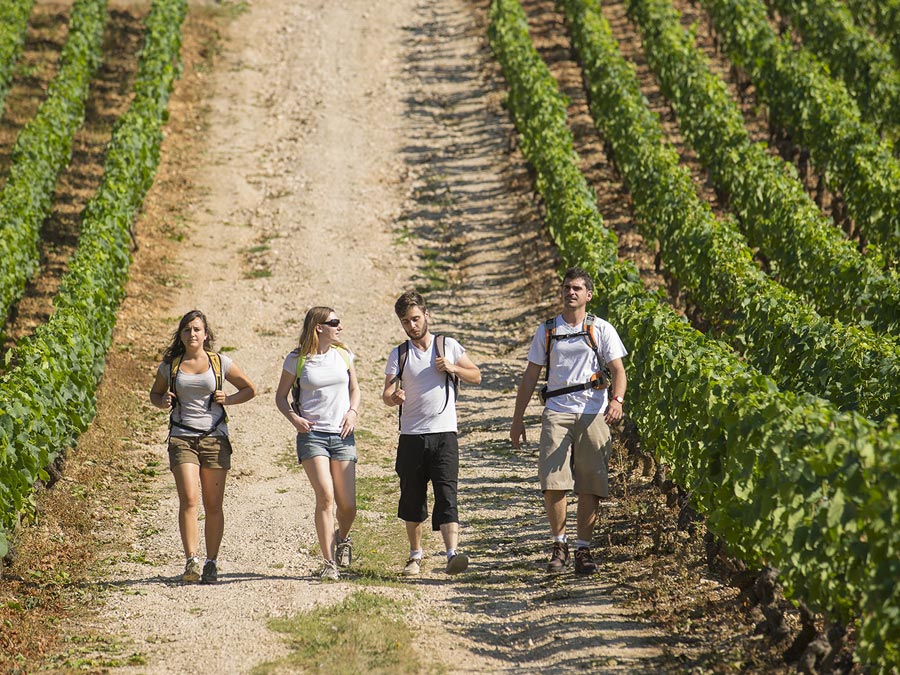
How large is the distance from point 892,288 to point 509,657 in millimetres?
6204

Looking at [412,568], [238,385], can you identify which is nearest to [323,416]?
[238,385]

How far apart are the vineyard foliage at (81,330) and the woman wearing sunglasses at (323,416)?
204cm

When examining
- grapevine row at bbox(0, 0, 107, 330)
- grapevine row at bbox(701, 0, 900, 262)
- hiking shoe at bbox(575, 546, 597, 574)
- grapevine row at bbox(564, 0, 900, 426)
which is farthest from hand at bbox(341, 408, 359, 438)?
grapevine row at bbox(701, 0, 900, 262)

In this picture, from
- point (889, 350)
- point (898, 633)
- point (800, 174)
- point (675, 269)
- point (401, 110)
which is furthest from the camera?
point (401, 110)

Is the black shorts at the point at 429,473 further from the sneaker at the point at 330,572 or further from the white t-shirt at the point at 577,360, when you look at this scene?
the white t-shirt at the point at 577,360

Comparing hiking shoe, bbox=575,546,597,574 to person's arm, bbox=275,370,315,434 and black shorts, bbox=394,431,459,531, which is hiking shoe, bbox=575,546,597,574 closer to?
black shorts, bbox=394,431,459,531

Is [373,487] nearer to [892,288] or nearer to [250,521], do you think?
[250,521]

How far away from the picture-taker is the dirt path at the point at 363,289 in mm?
6484

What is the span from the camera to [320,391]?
710 cm

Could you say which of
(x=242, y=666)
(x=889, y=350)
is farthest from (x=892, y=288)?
(x=242, y=666)

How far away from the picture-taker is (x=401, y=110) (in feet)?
72.3

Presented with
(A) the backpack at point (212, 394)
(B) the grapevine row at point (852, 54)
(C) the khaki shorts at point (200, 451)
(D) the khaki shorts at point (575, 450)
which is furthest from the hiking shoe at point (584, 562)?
(B) the grapevine row at point (852, 54)

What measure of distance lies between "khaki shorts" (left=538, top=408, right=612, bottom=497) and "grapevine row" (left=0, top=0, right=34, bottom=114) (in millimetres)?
17614

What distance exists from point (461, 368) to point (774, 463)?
2.14m
